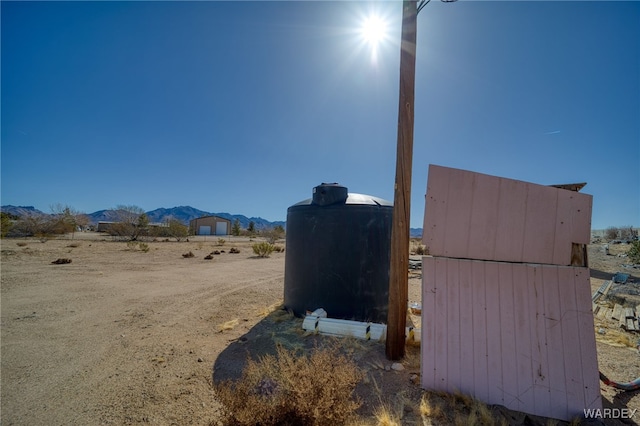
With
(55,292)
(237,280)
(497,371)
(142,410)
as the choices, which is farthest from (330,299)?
(55,292)

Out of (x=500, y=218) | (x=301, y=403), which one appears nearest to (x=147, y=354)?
(x=301, y=403)

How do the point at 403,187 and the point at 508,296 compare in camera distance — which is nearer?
the point at 508,296

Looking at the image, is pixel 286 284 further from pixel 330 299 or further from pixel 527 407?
pixel 527 407

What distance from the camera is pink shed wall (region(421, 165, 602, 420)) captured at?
2607mm

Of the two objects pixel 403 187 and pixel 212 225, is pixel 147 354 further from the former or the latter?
pixel 212 225

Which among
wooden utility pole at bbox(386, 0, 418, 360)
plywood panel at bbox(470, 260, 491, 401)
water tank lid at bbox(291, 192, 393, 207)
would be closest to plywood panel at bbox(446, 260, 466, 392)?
plywood panel at bbox(470, 260, 491, 401)

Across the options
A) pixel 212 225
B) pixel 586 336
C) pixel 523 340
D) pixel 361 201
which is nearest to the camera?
pixel 586 336

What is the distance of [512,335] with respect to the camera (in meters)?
2.77

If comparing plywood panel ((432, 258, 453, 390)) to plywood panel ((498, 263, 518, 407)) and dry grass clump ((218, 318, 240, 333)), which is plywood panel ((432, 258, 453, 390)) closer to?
plywood panel ((498, 263, 518, 407))

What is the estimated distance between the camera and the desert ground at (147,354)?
261 centimetres

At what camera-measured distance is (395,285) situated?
3.58 meters

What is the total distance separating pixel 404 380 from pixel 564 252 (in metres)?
2.24

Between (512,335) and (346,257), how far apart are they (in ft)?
9.12

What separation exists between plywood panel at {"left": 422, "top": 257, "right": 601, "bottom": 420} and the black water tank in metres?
2.05
